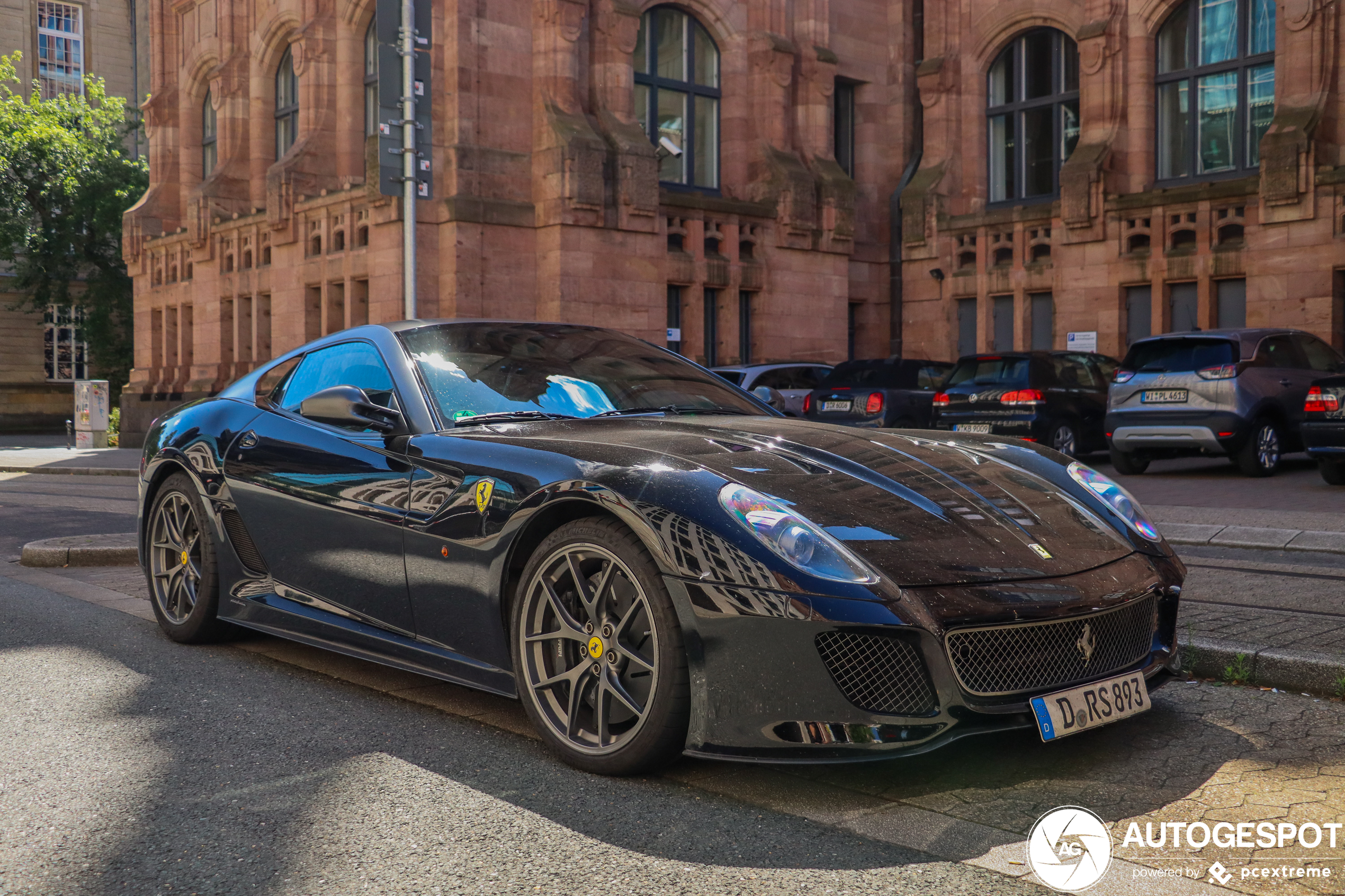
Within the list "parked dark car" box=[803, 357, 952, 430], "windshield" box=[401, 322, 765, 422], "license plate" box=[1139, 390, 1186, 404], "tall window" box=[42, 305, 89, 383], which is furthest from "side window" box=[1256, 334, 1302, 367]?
"tall window" box=[42, 305, 89, 383]

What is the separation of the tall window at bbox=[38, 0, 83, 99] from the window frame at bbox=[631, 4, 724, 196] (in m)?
36.5

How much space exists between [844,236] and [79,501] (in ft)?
51.4

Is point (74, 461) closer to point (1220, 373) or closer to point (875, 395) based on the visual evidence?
point (875, 395)

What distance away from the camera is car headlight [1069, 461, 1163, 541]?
165 inches

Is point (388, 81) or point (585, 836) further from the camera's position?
point (388, 81)

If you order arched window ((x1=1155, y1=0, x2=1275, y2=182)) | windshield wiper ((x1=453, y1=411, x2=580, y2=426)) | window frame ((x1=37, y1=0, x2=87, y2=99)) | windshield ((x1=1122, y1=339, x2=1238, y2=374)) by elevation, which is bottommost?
windshield wiper ((x1=453, y1=411, x2=580, y2=426))

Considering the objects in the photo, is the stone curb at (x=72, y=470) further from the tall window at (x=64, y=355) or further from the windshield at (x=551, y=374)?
the tall window at (x=64, y=355)

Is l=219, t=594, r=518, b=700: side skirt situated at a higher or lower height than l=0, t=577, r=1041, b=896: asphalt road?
higher

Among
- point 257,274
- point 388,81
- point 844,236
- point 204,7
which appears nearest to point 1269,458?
point 388,81

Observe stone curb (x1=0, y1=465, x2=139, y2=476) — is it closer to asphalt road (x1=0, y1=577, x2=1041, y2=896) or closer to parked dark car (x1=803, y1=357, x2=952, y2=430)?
parked dark car (x1=803, y1=357, x2=952, y2=430)

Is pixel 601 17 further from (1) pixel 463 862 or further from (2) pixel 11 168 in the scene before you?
(2) pixel 11 168

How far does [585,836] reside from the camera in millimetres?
3164

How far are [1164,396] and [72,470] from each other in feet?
57.9

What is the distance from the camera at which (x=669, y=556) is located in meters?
3.47
